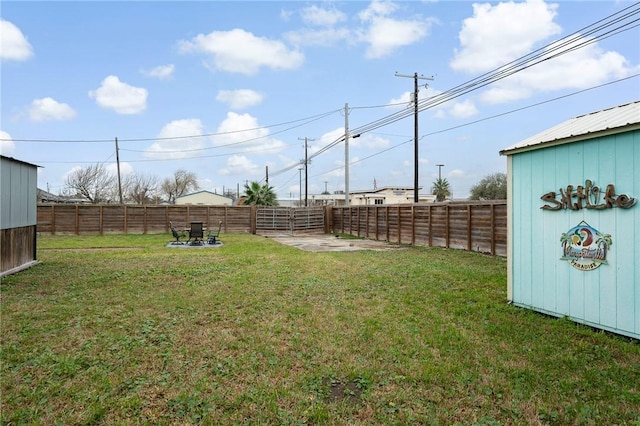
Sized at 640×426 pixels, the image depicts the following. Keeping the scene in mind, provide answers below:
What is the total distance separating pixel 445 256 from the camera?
10227 mm

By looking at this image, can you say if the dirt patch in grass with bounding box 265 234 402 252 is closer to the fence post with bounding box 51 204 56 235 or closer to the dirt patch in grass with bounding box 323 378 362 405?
the dirt patch in grass with bounding box 323 378 362 405

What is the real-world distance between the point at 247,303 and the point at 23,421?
3015 millimetres

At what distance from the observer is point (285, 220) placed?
22.2 meters

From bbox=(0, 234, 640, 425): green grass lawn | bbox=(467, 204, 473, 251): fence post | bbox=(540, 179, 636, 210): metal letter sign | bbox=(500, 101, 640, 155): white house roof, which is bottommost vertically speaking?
bbox=(0, 234, 640, 425): green grass lawn

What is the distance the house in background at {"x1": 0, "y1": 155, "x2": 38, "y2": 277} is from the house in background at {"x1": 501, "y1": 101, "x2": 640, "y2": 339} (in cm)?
865

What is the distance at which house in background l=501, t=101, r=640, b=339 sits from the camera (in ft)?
12.6

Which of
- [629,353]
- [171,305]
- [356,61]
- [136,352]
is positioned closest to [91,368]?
[136,352]

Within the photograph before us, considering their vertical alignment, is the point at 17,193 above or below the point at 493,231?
above

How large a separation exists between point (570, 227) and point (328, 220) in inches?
729

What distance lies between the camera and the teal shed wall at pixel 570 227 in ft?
12.5

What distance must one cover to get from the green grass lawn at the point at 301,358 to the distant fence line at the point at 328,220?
5.02m

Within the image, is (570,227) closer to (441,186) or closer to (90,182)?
(90,182)

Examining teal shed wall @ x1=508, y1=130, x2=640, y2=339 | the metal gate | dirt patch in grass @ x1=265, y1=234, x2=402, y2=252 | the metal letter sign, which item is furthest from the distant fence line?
the metal letter sign

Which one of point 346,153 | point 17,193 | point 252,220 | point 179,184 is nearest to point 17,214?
point 17,193
